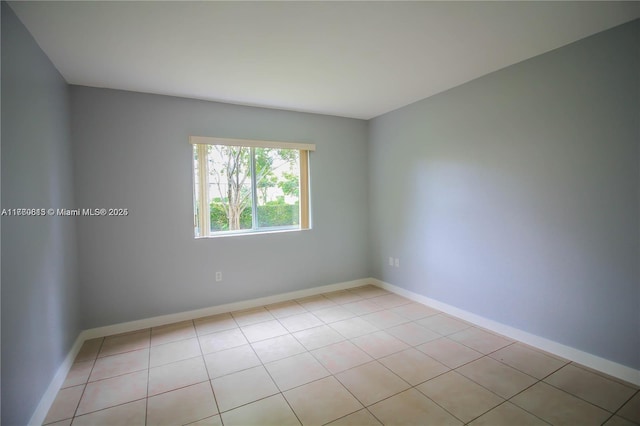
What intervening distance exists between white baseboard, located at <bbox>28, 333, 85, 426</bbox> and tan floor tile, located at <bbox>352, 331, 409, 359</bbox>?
2187 millimetres

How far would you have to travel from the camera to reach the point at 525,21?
198 cm

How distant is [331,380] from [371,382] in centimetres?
28

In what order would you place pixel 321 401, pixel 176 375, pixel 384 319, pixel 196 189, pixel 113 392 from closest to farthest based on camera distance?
pixel 321 401 → pixel 113 392 → pixel 176 375 → pixel 384 319 → pixel 196 189

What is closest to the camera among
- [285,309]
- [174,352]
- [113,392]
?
[113,392]

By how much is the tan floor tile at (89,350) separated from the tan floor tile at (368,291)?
2839 mm

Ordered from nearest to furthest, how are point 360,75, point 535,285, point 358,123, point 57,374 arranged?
1. point 57,374
2. point 535,285
3. point 360,75
4. point 358,123

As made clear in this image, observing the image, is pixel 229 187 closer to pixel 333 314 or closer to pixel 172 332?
pixel 172 332

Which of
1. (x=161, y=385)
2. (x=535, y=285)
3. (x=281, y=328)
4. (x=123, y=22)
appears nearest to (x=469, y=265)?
(x=535, y=285)

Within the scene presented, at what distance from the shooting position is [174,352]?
8.68 ft

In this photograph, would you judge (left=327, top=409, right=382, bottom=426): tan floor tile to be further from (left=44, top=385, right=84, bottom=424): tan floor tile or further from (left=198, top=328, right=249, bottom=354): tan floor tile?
(left=44, top=385, right=84, bottom=424): tan floor tile

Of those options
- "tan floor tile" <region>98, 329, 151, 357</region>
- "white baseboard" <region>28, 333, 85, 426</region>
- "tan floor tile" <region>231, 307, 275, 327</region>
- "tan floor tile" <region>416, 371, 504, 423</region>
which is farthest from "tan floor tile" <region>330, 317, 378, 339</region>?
"white baseboard" <region>28, 333, 85, 426</region>

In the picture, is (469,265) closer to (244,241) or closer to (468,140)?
(468,140)

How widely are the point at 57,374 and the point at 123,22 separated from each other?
2.42 m

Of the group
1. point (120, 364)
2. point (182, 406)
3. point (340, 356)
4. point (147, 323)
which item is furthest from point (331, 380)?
point (147, 323)
